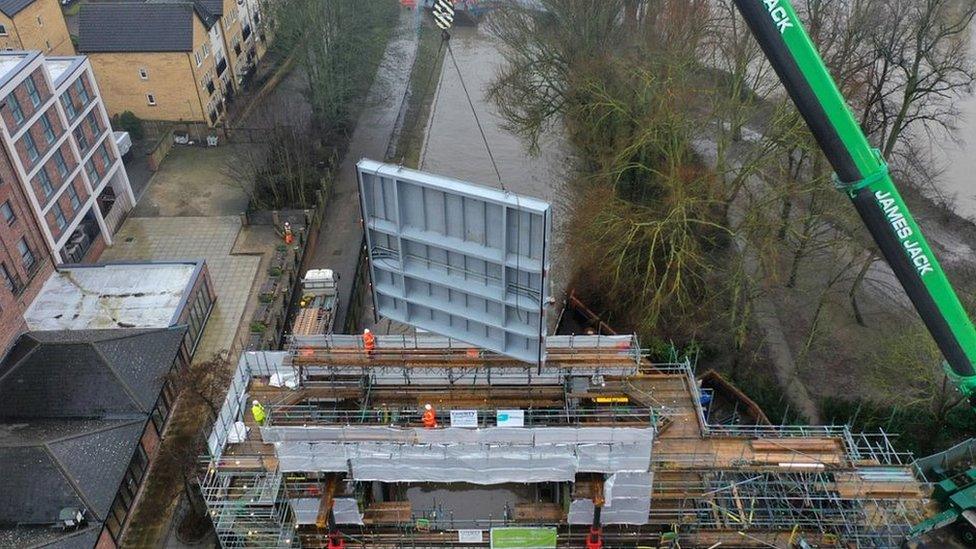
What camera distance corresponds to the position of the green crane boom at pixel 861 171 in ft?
52.7

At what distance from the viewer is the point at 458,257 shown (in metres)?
17.4

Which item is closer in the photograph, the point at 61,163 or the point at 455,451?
the point at 455,451

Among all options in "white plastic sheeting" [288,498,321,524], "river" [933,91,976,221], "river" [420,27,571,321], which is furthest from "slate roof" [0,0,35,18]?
"river" [933,91,976,221]

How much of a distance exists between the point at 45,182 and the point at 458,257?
852 inches

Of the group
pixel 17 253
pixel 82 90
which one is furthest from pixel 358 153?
pixel 17 253

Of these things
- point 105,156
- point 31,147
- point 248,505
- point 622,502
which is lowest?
point 622,502

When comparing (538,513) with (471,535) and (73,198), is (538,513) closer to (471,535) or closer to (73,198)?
(471,535)

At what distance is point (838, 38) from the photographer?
106 ft

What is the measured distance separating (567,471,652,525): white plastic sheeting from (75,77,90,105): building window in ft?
92.1

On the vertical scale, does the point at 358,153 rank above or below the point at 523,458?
above

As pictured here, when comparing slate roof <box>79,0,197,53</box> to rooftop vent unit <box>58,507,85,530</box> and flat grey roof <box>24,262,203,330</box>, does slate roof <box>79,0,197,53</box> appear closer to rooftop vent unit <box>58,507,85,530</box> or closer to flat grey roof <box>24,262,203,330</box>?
flat grey roof <box>24,262,203,330</box>

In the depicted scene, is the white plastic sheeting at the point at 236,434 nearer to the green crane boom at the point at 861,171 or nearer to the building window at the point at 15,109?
the green crane boom at the point at 861,171

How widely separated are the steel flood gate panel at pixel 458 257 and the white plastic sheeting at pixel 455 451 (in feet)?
6.92

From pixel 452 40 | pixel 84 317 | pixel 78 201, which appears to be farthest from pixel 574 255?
pixel 452 40
